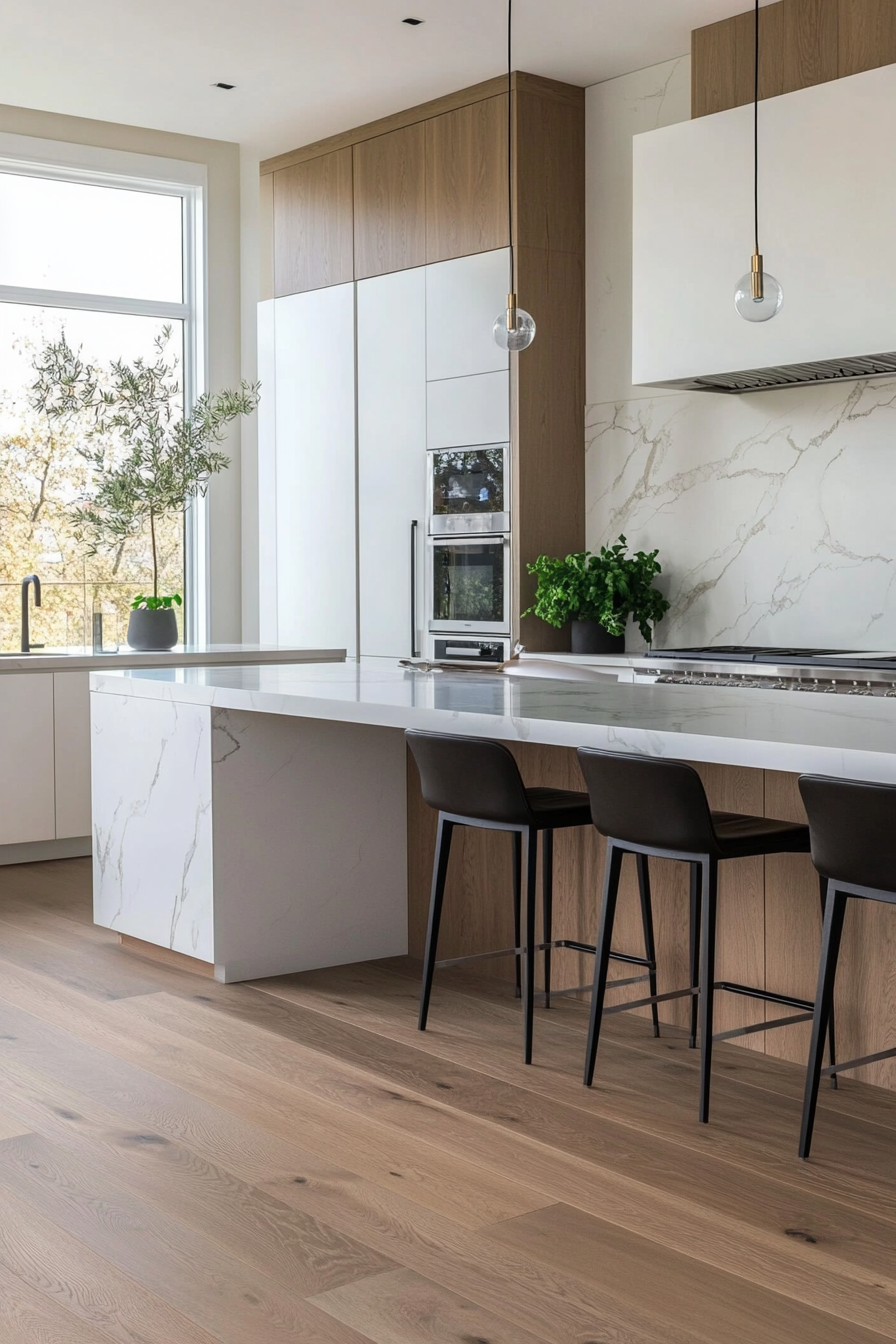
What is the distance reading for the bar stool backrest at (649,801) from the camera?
278cm

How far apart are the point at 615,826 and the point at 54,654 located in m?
3.33

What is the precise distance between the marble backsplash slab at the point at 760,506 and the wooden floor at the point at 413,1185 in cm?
217

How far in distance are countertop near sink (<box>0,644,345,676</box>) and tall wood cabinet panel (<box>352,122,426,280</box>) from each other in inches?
69.2

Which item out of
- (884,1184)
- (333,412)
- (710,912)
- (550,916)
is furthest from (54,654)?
(884,1184)

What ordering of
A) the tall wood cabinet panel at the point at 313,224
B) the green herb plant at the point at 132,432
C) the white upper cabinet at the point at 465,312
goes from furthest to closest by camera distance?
the tall wood cabinet panel at the point at 313,224 < the green herb plant at the point at 132,432 < the white upper cabinet at the point at 465,312

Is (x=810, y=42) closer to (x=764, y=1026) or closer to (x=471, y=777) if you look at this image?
(x=471, y=777)

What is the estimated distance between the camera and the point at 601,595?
18.6ft

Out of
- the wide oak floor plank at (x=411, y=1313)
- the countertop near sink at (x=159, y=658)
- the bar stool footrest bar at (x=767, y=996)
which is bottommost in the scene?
the wide oak floor plank at (x=411, y=1313)

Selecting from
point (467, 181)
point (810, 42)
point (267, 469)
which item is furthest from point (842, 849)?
point (267, 469)

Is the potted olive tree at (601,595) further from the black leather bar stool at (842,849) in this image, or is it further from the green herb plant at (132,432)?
the black leather bar stool at (842,849)

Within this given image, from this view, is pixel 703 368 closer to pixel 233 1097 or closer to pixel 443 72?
pixel 443 72

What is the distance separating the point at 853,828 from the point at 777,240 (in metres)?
2.92

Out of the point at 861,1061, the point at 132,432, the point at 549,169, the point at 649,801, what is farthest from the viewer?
the point at 132,432

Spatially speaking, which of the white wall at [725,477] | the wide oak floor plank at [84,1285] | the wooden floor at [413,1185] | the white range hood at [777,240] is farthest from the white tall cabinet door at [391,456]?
the wide oak floor plank at [84,1285]
